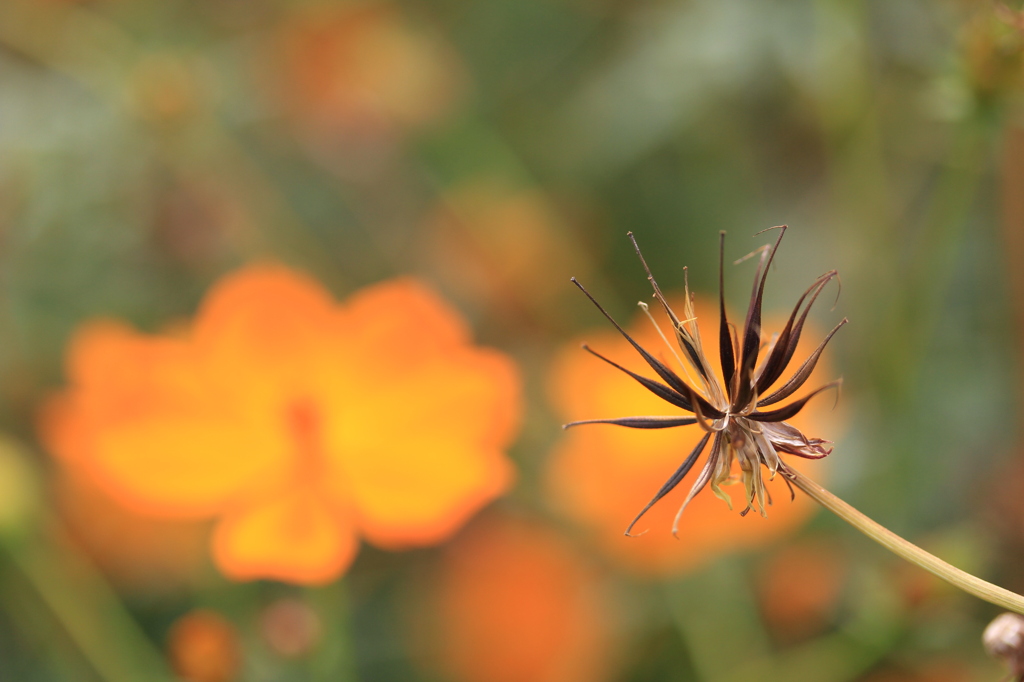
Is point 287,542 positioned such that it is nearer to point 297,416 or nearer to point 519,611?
point 297,416

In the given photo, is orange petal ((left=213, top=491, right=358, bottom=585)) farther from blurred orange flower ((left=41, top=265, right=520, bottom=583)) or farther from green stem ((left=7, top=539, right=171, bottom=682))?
green stem ((left=7, top=539, right=171, bottom=682))

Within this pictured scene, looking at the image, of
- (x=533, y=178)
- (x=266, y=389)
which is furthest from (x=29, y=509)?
(x=533, y=178)

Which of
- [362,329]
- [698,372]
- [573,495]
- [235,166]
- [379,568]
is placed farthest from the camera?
[235,166]

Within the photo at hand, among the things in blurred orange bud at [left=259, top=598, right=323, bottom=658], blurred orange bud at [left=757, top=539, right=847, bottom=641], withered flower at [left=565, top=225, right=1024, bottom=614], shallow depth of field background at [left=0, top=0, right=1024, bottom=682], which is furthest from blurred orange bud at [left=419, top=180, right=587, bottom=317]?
withered flower at [left=565, top=225, right=1024, bottom=614]

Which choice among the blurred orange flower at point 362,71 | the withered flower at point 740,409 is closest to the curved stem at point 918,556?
the withered flower at point 740,409

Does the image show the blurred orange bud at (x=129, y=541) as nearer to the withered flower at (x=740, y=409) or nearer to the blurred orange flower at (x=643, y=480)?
the blurred orange flower at (x=643, y=480)

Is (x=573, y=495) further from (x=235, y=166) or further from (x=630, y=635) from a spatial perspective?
(x=235, y=166)

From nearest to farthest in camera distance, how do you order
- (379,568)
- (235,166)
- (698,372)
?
(698,372)
(379,568)
(235,166)
